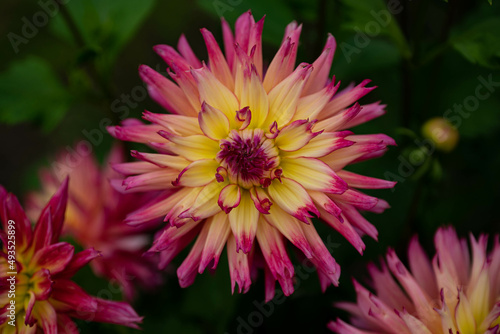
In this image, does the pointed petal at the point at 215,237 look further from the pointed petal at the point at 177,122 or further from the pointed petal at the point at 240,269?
the pointed petal at the point at 177,122

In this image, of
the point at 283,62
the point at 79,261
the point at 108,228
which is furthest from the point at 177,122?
the point at 108,228

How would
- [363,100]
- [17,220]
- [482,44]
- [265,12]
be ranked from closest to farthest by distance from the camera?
1. [17,220]
2. [482,44]
3. [265,12]
4. [363,100]

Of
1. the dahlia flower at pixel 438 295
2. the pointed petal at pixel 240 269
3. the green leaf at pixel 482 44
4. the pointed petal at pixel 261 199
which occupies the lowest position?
the dahlia flower at pixel 438 295

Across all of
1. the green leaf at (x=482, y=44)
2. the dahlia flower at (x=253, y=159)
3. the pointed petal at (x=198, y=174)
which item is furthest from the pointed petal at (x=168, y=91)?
the green leaf at (x=482, y=44)

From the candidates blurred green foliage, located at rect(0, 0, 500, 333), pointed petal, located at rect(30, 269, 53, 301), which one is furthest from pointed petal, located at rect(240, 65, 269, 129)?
pointed petal, located at rect(30, 269, 53, 301)

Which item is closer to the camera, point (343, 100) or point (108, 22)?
point (343, 100)

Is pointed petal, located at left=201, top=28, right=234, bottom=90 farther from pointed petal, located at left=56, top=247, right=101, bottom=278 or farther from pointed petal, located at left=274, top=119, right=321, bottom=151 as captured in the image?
pointed petal, located at left=56, top=247, right=101, bottom=278

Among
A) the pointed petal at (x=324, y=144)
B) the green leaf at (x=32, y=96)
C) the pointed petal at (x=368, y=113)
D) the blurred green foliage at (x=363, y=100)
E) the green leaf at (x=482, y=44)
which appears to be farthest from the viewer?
the green leaf at (x=32, y=96)

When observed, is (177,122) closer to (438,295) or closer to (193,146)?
(193,146)
